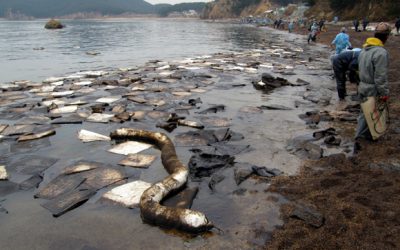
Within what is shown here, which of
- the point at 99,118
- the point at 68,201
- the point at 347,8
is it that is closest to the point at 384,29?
the point at 68,201

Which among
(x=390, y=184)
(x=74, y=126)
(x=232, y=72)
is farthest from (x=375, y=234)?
(x=232, y=72)

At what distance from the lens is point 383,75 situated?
20.5 ft

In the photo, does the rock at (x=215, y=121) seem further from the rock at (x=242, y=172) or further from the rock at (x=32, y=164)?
the rock at (x=32, y=164)

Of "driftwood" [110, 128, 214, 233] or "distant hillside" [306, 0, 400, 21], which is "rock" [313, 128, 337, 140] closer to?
"driftwood" [110, 128, 214, 233]

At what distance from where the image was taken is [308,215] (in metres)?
4.57

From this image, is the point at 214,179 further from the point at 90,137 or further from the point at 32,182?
the point at 90,137

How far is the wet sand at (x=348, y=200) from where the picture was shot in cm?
406

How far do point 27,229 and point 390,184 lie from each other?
5259mm

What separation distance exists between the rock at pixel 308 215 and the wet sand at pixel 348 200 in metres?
0.04

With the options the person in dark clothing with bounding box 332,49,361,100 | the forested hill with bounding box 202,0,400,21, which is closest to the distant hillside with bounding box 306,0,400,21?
the forested hill with bounding box 202,0,400,21

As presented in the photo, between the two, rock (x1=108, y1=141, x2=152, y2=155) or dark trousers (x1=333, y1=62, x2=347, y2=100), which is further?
dark trousers (x1=333, y1=62, x2=347, y2=100)

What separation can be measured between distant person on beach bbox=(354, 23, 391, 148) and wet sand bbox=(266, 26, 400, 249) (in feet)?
2.52

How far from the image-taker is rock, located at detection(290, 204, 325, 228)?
441 centimetres

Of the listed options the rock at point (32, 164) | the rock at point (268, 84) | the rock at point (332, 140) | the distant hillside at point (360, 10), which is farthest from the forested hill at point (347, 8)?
the rock at point (32, 164)
